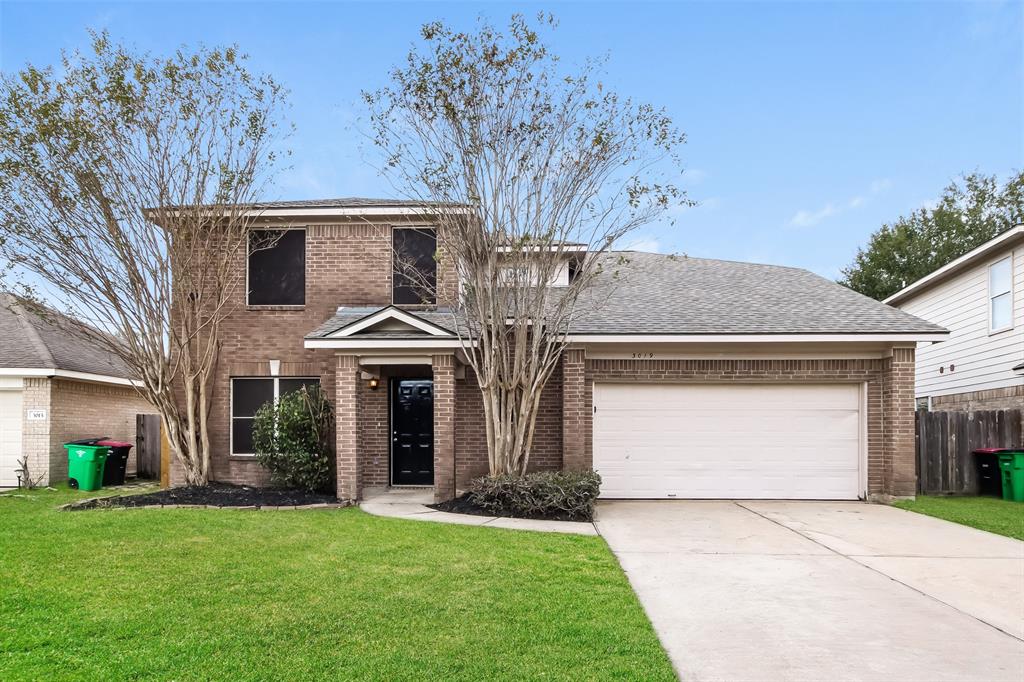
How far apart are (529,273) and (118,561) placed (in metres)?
6.72

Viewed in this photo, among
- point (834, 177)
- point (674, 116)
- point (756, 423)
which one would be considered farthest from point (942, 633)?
point (834, 177)

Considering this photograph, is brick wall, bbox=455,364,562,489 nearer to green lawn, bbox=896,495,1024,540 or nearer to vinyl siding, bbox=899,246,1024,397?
green lawn, bbox=896,495,1024,540

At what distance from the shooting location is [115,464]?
44.7ft

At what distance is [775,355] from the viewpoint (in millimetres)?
11656

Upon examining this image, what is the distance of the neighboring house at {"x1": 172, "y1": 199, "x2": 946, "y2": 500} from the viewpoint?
36.1 ft

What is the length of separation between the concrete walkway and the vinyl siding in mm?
11003

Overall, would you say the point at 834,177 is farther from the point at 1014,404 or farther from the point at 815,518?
the point at 815,518

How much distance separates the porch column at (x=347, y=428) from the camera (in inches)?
419

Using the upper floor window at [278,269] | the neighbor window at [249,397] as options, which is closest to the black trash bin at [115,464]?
the neighbor window at [249,397]

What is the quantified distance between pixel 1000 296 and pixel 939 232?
20.5 metres

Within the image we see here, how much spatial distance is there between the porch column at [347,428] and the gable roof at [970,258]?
Result: 13433mm

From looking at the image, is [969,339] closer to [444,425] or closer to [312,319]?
[444,425]

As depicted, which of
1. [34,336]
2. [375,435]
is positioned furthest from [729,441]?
[34,336]

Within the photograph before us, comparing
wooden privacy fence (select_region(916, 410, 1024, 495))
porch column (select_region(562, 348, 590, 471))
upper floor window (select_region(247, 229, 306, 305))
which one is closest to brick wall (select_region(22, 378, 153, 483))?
upper floor window (select_region(247, 229, 306, 305))
